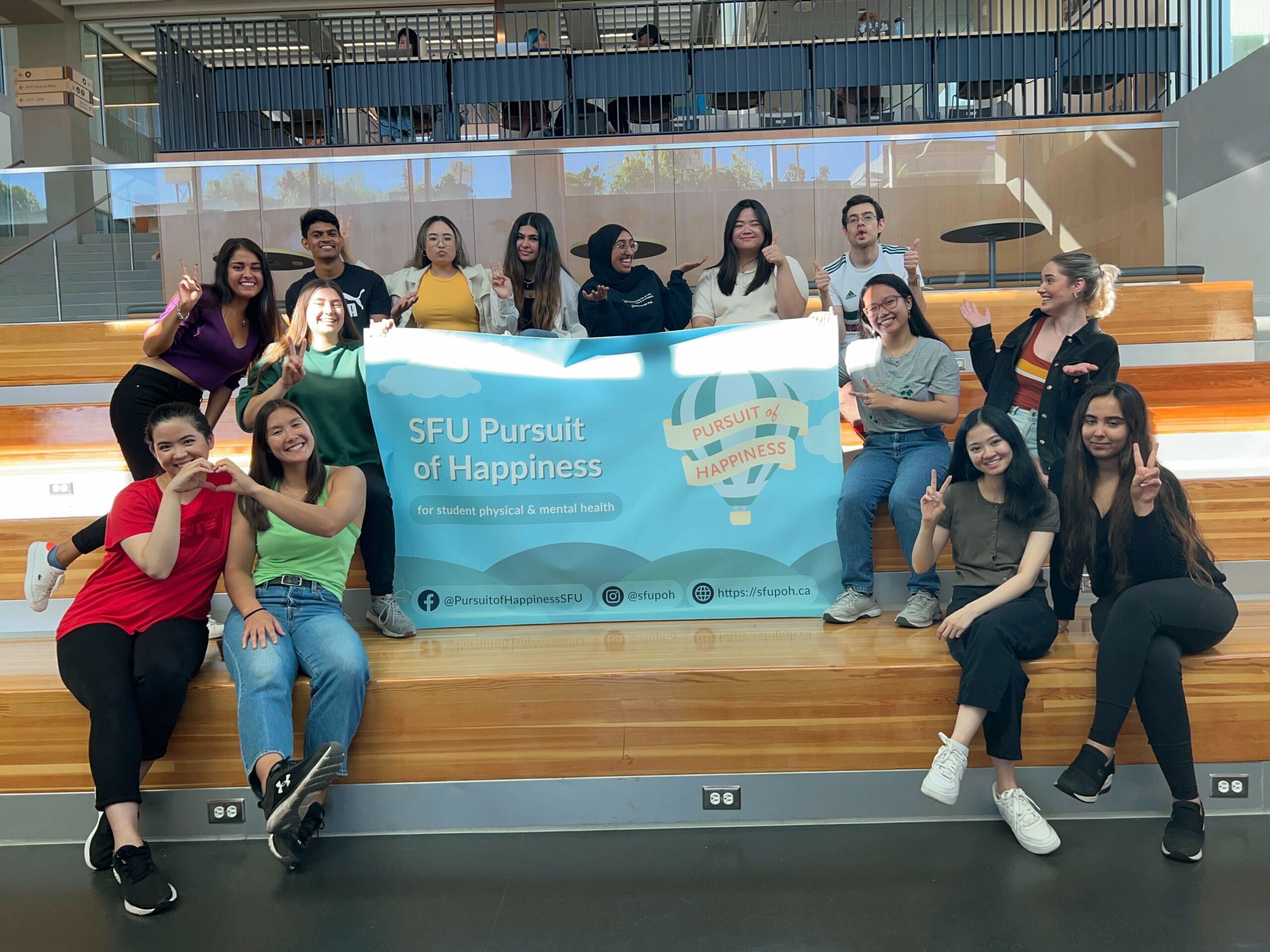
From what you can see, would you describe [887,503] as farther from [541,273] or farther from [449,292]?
[449,292]

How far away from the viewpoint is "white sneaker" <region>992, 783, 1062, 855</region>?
250cm

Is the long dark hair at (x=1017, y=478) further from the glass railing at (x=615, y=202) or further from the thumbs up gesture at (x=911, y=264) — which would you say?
the glass railing at (x=615, y=202)

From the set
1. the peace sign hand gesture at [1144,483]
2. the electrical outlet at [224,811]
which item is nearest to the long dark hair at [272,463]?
the electrical outlet at [224,811]

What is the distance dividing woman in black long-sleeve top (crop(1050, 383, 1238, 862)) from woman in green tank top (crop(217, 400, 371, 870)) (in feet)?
6.34

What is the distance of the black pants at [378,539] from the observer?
3.17 meters

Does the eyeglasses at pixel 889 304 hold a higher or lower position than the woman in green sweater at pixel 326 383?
higher

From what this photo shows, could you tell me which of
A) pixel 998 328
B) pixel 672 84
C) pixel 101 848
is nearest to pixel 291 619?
pixel 101 848

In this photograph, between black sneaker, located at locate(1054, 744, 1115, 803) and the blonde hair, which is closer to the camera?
black sneaker, located at locate(1054, 744, 1115, 803)

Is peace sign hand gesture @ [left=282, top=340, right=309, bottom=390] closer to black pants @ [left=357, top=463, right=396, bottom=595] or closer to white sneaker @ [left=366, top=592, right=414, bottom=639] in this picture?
black pants @ [left=357, top=463, right=396, bottom=595]

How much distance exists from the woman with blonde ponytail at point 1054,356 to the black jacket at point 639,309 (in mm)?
1257

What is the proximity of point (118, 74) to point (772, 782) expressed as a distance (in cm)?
1819

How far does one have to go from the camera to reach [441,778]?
2.75 meters

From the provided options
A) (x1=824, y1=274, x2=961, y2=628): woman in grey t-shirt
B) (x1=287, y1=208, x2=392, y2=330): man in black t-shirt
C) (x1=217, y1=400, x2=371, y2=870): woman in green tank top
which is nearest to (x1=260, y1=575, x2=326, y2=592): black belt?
(x1=217, y1=400, x2=371, y2=870): woman in green tank top

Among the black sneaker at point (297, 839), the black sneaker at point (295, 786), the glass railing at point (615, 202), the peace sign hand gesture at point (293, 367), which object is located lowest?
the black sneaker at point (297, 839)
